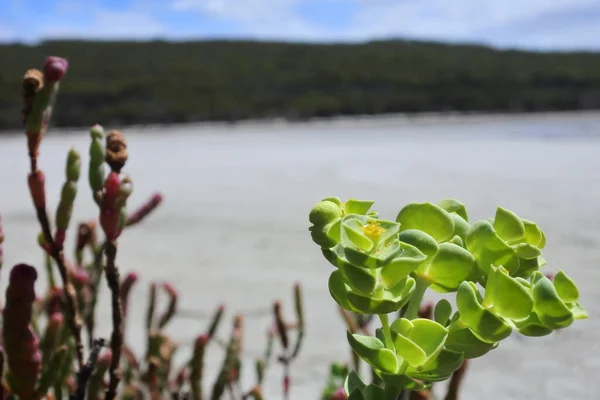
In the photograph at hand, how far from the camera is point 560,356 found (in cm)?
118

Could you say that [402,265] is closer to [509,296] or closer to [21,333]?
[509,296]

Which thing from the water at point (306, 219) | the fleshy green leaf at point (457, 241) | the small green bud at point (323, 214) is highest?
the small green bud at point (323, 214)

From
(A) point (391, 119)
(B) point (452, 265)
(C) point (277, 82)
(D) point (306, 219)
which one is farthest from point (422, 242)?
(C) point (277, 82)

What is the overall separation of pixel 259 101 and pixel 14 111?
16.4 feet

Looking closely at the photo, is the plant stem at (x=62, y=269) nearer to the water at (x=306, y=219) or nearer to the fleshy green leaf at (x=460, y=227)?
the fleshy green leaf at (x=460, y=227)

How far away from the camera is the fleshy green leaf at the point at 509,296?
16 cm

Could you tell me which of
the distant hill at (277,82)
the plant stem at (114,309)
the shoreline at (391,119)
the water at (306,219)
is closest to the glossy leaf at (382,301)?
the plant stem at (114,309)

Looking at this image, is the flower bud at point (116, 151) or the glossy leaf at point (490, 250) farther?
the flower bud at point (116, 151)

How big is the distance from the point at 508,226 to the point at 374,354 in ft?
0.19

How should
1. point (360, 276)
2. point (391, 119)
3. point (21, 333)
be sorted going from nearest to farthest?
1. point (360, 276)
2. point (21, 333)
3. point (391, 119)

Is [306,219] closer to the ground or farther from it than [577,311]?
closer to the ground

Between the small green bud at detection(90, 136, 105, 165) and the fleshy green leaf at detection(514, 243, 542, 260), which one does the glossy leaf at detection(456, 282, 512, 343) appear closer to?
the fleshy green leaf at detection(514, 243, 542, 260)

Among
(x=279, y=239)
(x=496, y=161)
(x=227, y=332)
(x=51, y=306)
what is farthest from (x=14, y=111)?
(x=51, y=306)

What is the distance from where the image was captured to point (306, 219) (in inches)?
123
